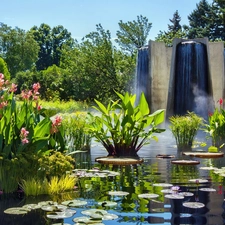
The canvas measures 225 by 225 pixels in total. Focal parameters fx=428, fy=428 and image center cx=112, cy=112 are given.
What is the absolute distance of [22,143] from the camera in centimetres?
412

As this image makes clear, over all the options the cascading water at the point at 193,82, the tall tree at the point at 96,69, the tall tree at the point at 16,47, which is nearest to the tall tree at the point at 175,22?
the tall tree at the point at 16,47

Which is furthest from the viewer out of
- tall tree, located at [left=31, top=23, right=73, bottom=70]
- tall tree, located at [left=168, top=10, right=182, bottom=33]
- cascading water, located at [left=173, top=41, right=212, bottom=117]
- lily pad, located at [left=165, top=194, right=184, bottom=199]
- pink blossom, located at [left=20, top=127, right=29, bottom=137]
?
tall tree, located at [left=31, top=23, right=73, bottom=70]

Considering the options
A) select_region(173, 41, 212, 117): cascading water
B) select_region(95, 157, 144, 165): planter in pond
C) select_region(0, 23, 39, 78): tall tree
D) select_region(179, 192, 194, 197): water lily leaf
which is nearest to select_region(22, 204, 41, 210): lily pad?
select_region(179, 192, 194, 197): water lily leaf

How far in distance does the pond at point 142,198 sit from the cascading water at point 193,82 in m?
10.2

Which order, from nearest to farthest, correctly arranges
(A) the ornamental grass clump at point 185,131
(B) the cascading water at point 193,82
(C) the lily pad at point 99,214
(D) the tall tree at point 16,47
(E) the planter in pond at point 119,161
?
(C) the lily pad at point 99,214
(E) the planter in pond at point 119,161
(A) the ornamental grass clump at point 185,131
(B) the cascading water at point 193,82
(D) the tall tree at point 16,47

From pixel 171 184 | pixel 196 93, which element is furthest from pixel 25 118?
pixel 196 93

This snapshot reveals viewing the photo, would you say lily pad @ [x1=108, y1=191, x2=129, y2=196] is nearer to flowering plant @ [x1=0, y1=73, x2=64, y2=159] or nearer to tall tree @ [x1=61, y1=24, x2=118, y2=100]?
flowering plant @ [x1=0, y1=73, x2=64, y2=159]

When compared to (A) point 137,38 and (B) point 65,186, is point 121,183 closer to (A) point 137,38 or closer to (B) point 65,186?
(B) point 65,186

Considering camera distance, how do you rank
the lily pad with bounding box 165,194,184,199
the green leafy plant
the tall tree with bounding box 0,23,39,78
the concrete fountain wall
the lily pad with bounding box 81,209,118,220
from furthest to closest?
1. the tall tree with bounding box 0,23,39,78
2. the concrete fountain wall
3. the green leafy plant
4. the lily pad with bounding box 165,194,184,199
5. the lily pad with bounding box 81,209,118,220

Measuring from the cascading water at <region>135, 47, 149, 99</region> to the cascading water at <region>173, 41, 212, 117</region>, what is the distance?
1.41 metres

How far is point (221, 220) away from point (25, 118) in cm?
215

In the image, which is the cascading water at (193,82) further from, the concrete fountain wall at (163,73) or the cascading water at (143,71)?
the cascading water at (143,71)

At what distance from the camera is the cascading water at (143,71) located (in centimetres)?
1692

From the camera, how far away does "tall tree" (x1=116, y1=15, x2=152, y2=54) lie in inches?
1070
